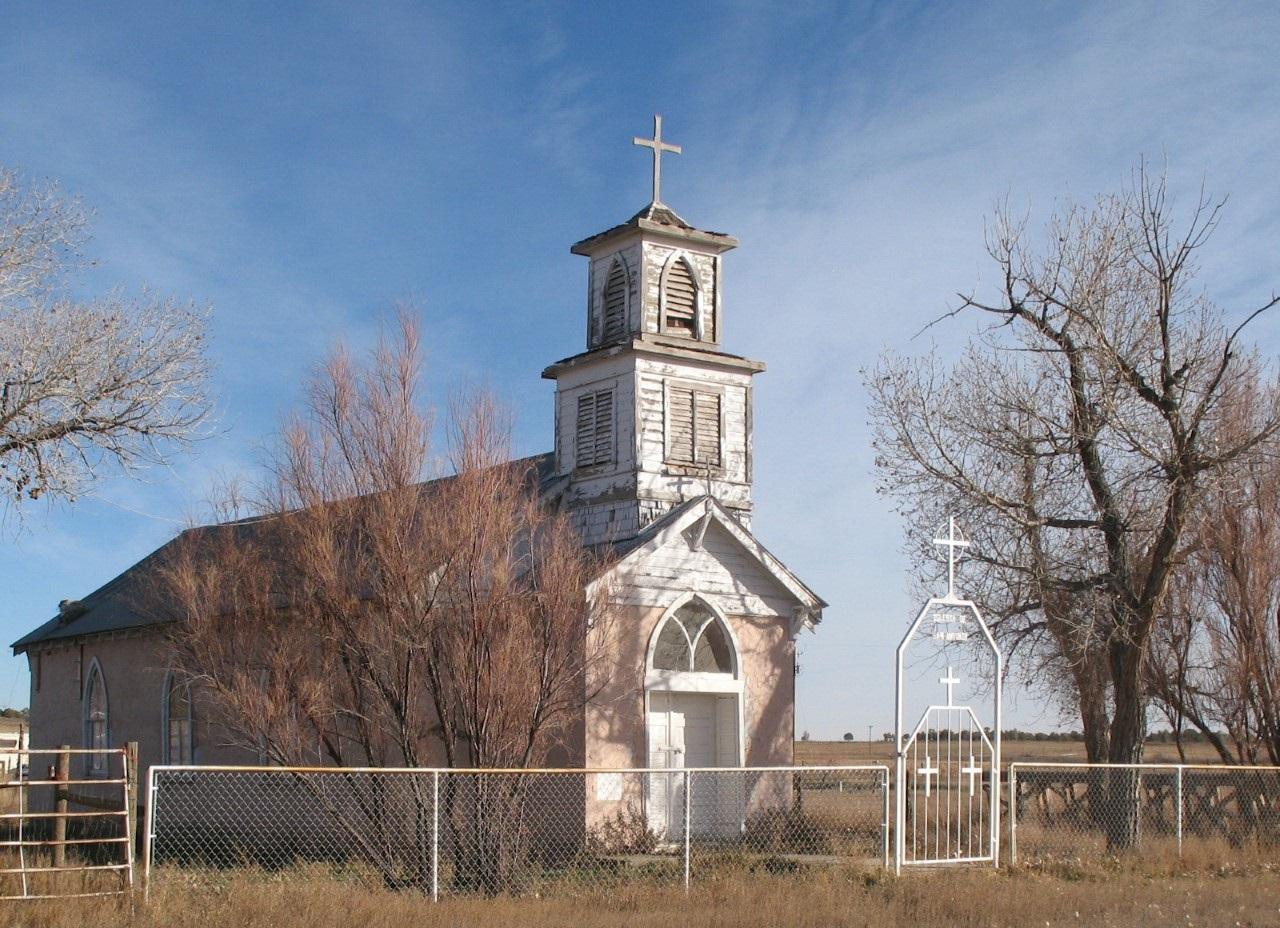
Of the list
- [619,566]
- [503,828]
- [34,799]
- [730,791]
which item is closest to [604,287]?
[619,566]

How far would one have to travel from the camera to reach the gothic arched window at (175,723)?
2648 cm

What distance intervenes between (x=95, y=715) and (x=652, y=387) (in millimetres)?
14295

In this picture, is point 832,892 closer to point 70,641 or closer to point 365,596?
point 365,596

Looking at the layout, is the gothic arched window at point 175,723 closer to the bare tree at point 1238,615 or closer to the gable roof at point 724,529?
the gable roof at point 724,529

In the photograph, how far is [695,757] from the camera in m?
22.6

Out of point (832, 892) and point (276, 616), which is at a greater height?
point (276, 616)

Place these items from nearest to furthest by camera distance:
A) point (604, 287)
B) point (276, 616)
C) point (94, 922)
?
point (94, 922)
point (276, 616)
point (604, 287)

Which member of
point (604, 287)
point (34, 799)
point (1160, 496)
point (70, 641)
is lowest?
point (34, 799)

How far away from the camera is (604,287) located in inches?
989

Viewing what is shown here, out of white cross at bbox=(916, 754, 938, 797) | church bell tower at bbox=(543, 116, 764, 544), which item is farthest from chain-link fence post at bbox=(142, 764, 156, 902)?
church bell tower at bbox=(543, 116, 764, 544)

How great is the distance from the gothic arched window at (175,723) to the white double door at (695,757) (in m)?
9.55

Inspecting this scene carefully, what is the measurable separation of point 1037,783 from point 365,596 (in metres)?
15.9

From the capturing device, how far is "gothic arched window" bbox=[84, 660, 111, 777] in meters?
29.4

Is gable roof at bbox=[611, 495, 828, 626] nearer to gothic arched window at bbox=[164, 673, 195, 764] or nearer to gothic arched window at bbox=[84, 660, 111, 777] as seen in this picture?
gothic arched window at bbox=[164, 673, 195, 764]
